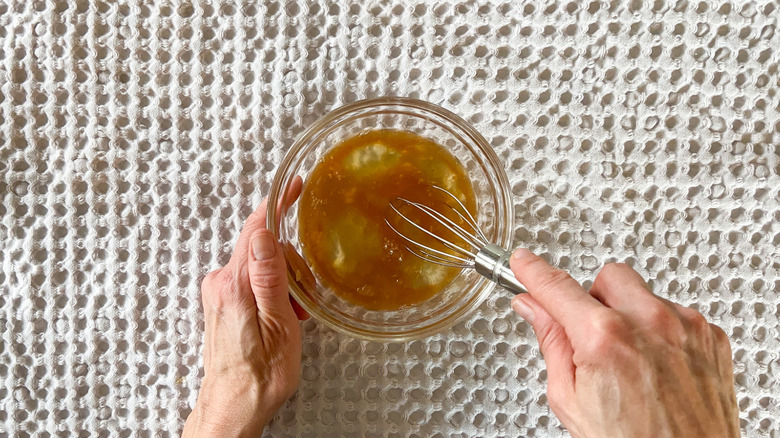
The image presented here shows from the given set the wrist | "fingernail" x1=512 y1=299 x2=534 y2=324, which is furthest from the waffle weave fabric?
"fingernail" x1=512 y1=299 x2=534 y2=324

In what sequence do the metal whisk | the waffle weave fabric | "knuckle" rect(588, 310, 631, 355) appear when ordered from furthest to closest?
1. the waffle weave fabric
2. the metal whisk
3. "knuckle" rect(588, 310, 631, 355)

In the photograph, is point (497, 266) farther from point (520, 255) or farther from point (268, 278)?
point (268, 278)

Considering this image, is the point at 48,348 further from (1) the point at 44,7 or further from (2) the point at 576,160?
(2) the point at 576,160

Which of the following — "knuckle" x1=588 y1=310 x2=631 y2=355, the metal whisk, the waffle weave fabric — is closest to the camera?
"knuckle" x1=588 y1=310 x2=631 y2=355

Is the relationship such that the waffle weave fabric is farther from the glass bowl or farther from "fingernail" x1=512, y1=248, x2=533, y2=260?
"fingernail" x1=512, y1=248, x2=533, y2=260

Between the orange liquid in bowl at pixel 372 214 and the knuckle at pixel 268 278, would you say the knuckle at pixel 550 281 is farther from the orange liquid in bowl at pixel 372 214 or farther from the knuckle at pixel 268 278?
the knuckle at pixel 268 278
